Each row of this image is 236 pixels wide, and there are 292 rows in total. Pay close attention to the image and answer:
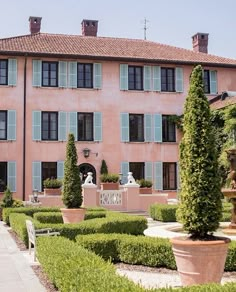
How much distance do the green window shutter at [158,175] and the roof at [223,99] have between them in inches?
184

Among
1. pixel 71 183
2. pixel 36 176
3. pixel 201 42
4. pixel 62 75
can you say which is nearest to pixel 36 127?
pixel 36 176

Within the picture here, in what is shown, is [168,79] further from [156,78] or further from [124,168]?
[124,168]

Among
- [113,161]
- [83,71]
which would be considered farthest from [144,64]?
[113,161]

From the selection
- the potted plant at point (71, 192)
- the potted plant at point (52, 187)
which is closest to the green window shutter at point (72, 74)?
the potted plant at point (52, 187)

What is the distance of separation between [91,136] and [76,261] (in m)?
21.6

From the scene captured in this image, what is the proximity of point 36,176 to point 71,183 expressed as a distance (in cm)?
1178

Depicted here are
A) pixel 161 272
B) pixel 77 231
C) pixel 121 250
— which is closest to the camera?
pixel 161 272

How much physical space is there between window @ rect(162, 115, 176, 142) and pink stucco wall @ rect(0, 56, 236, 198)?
1.18 feet

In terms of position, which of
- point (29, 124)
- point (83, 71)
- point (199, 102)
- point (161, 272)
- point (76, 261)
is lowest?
point (161, 272)

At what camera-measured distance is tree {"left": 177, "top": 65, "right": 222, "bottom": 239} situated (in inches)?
285

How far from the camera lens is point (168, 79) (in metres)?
29.5

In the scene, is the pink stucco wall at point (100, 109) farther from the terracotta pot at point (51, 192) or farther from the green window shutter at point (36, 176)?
the terracotta pot at point (51, 192)

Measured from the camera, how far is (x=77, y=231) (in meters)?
13.0

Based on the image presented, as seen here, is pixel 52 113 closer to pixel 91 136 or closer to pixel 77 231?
pixel 91 136
